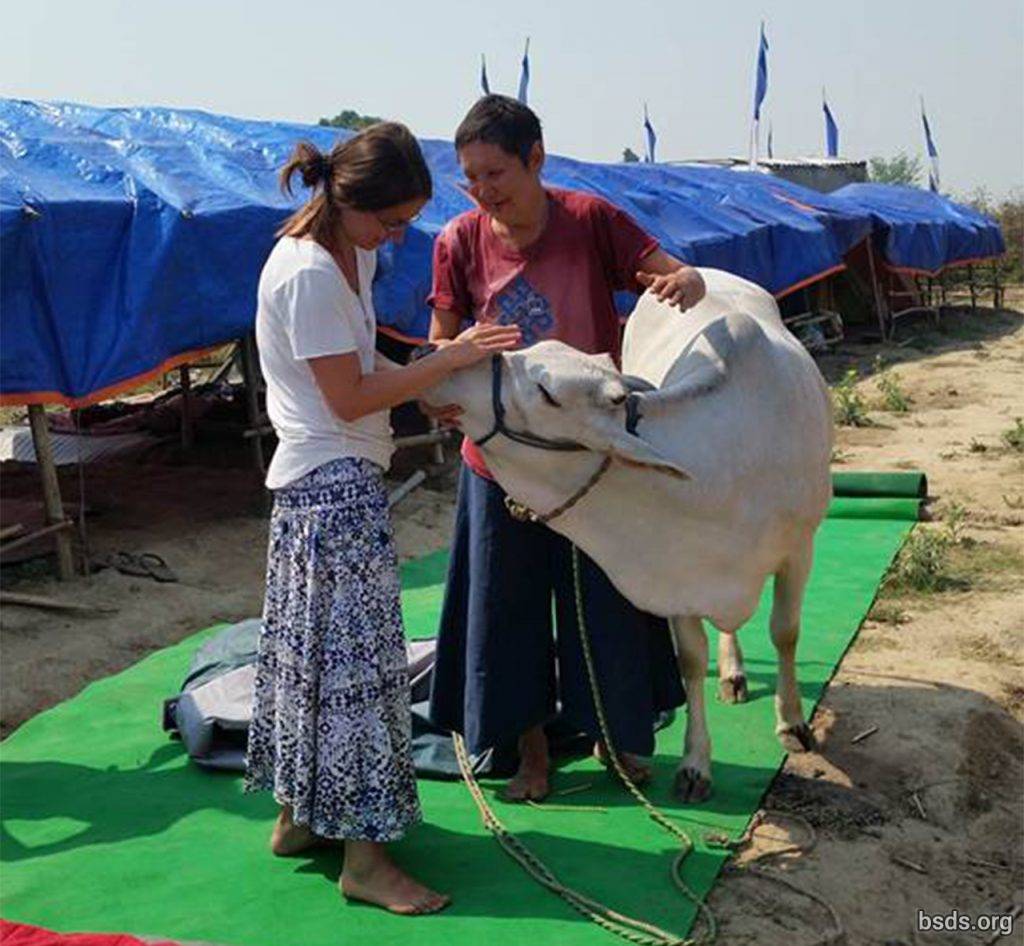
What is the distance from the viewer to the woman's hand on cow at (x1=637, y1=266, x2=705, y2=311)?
3211mm

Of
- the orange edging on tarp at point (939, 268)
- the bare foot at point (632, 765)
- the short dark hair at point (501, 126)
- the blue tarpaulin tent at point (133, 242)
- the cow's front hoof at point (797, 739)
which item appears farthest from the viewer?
the orange edging on tarp at point (939, 268)

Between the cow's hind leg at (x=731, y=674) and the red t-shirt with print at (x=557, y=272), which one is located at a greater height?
the red t-shirt with print at (x=557, y=272)

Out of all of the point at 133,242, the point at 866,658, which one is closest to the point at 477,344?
the point at 866,658

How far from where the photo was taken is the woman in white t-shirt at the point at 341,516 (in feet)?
9.30

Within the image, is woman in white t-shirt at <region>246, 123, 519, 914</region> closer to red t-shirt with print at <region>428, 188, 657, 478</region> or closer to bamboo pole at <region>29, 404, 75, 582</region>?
red t-shirt with print at <region>428, 188, 657, 478</region>

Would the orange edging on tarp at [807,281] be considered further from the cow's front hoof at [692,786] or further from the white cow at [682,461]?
the cow's front hoof at [692,786]

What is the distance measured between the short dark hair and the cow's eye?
23.8 inches

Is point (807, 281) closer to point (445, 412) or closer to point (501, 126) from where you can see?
point (501, 126)

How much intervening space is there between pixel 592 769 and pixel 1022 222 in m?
28.1

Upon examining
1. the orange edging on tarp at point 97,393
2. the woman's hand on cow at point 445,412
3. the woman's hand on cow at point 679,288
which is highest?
the woman's hand on cow at point 679,288

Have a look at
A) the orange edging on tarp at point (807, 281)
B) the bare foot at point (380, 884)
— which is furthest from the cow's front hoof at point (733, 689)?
the orange edging on tarp at point (807, 281)

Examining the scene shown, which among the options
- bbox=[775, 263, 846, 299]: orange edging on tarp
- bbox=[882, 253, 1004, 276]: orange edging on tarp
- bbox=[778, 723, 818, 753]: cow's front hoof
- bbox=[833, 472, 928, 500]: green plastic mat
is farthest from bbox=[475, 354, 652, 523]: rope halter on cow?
bbox=[882, 253, 1004, 276]: orange edging on tarp

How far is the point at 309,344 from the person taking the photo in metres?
2.79

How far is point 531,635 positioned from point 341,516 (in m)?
0.83
